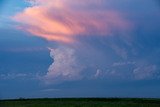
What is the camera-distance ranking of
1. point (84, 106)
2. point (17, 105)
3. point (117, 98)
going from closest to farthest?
point (84, 106) < point (17, 105) < point (117, 98)

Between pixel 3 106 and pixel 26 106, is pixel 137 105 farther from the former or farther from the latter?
pixel 3 106

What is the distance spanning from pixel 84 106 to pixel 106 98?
1352cm

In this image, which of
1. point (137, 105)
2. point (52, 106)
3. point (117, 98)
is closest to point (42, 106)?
point (52, 106)

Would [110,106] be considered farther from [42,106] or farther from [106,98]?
[106,98]

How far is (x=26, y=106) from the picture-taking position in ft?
147

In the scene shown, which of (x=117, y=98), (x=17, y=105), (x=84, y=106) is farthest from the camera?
(x=117, y=98)

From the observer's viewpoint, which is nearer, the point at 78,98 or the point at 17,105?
the point at 17,105

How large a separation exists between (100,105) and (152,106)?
6134mm

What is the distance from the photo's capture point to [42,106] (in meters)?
44.6

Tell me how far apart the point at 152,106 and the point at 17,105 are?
52.5 ft

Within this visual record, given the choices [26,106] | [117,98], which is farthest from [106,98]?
[26,106]

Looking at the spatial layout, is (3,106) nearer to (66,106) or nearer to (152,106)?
(66,106)

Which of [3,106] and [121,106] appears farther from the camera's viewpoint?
[3,106]

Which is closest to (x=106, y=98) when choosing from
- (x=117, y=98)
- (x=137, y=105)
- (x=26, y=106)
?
(x=117, y=98)
